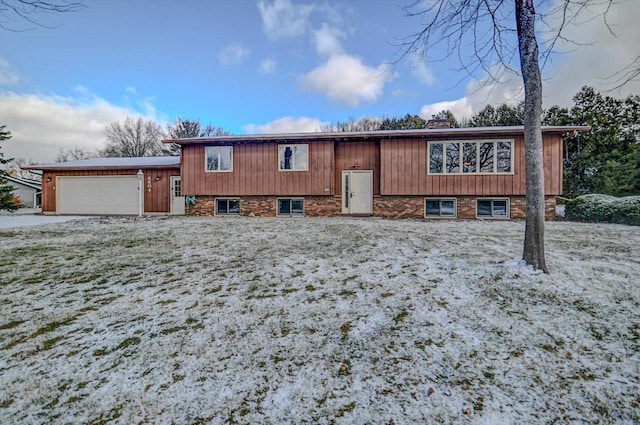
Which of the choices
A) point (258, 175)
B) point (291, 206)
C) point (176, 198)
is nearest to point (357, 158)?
point (291, 206)

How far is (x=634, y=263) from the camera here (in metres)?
4.21

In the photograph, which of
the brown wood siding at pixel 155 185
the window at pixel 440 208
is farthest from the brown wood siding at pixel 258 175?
the window at pixel 440 208

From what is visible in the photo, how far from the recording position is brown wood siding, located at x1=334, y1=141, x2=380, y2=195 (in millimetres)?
11586

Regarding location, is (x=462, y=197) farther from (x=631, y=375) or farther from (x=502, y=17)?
(x=631, y=375)

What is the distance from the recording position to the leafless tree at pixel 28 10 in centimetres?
375

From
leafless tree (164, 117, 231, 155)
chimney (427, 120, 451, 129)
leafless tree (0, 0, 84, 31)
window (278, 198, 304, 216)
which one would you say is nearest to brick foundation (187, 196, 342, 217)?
window (278, 198, 304, 216)

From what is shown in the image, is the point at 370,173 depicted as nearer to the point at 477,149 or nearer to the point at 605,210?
the point at 477,149

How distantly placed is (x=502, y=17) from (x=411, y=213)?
742 centimetres

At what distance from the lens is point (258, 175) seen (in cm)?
1208

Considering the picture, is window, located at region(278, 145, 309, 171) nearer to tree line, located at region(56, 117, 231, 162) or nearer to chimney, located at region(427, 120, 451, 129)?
chimney, located at region(427, 120, 451, 129)

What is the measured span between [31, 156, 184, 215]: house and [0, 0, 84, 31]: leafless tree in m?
10.6

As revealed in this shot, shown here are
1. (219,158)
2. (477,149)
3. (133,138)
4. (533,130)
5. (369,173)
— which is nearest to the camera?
(533,130)

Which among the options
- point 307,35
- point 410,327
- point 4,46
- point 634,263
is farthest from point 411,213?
point 4,46

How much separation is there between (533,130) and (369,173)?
25.9ft
